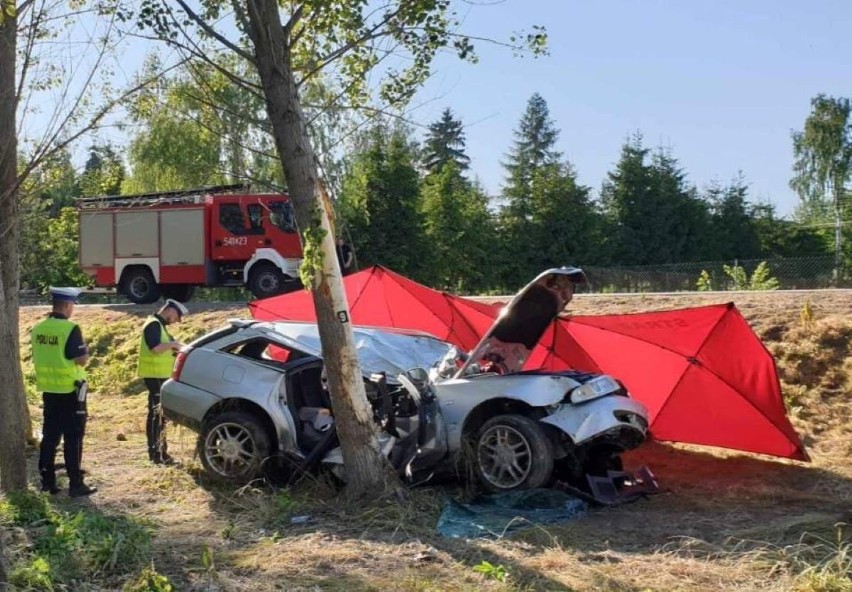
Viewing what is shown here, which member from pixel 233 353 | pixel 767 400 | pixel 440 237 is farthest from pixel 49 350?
pixel 440 237

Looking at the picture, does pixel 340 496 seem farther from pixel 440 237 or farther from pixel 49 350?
pixel 440 237

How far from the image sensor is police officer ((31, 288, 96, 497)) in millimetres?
8125

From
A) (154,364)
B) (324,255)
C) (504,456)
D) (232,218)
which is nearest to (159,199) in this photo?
(232,218)

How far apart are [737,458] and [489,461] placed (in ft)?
11.1

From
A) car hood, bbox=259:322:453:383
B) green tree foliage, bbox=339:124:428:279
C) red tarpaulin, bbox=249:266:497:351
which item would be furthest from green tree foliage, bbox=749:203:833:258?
car hood, bbox=259:322:453:383

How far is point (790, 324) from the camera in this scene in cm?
1210

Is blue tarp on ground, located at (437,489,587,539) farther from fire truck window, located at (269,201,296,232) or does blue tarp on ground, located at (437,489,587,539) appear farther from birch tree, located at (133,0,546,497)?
fire truck window, located at (269,201,296,232)

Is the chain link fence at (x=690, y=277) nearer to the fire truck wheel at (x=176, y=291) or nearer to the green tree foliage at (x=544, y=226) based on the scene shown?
the fire truck wheel at (x=176, y=291)

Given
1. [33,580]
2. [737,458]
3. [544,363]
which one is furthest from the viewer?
[544,363]

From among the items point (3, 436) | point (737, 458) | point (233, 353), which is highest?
point (233, 353)

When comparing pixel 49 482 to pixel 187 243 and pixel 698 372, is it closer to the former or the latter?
pixel 698 372

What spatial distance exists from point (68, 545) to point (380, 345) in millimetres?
4217

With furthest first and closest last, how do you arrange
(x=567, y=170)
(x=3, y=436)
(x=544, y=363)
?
(x=567, y=170) < (x=544, y=363) < (x=3, y=436)

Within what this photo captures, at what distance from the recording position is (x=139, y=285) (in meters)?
23.1
